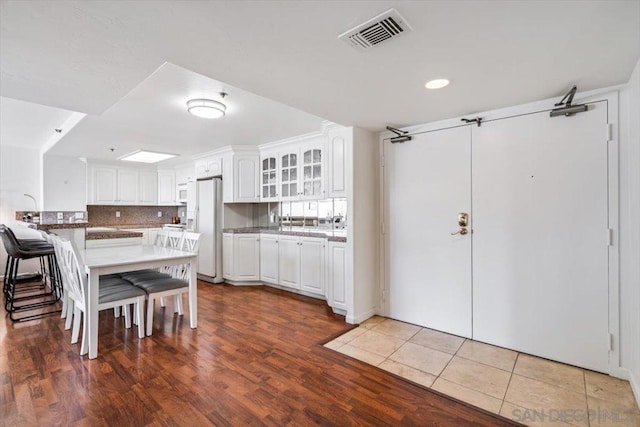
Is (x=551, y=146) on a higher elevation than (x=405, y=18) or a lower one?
lower

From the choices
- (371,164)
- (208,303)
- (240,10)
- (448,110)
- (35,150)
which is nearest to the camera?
(240,10)

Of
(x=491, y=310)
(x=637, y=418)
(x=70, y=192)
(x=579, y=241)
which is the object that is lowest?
(x=637, y=418)

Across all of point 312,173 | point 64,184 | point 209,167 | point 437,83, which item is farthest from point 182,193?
point 437,83

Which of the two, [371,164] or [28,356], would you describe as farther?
[371,164]

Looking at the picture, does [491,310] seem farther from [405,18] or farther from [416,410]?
[405,18]

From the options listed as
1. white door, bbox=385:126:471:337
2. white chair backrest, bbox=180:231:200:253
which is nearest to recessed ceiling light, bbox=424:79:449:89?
white door, bbox=385:126:471:337

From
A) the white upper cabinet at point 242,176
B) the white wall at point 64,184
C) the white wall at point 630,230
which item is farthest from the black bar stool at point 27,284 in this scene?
the white wall at point 630,230

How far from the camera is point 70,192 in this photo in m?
5.61

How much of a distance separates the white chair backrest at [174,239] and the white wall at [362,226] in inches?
83.1

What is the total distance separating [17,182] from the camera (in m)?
5.21

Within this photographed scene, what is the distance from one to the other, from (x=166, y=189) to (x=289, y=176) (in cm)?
398

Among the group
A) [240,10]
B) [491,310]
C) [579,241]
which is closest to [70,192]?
[240,10]

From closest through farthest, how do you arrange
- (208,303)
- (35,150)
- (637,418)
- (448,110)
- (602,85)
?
(637,418), (602,85), (448,110), (208,303), (35,150)

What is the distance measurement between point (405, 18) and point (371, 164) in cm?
203
